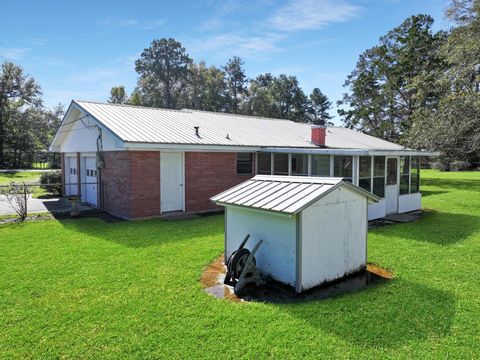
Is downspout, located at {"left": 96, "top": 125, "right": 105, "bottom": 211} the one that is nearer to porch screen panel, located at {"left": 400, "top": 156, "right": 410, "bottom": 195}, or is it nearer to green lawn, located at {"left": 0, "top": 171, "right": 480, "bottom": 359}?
green lawn, located at {"left": 0, "top": 171, "right": 480, "bottom": 359}

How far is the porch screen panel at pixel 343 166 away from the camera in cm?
1073

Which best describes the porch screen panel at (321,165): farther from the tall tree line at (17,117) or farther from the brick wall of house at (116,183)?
the tall tree line at (17,117)

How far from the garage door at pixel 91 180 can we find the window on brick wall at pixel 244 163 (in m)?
5.54

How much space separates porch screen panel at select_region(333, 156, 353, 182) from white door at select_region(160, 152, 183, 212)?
17.0ft

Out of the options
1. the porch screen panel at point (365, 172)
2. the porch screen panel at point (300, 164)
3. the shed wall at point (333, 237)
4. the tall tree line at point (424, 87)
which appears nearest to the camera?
the shed wall at point (333, 237)

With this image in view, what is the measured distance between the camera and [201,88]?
4994 centimetres

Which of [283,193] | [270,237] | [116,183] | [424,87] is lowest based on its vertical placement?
[270,237]

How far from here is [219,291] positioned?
500 cm

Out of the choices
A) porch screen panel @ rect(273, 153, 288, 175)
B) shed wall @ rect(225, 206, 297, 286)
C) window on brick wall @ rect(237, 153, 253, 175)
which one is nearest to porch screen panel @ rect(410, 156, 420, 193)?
porch screen panel @ rect(273, 153, 288, 175)

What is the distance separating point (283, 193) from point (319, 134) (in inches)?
425

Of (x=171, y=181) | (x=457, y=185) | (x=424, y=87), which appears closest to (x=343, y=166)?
(x=171, y=181)

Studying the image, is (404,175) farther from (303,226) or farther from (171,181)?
(303,226)

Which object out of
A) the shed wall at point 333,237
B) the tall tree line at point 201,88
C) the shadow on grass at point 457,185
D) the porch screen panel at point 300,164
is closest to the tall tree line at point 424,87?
the shadow on grass at point 457,185

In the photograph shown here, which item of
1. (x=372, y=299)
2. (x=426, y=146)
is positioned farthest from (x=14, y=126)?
(x=372, y=299)
